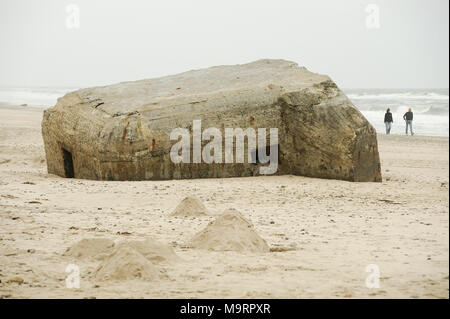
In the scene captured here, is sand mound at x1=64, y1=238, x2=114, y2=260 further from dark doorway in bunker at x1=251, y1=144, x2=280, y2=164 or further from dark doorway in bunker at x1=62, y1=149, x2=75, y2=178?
dark doorway in bunker at x1=62, y1=149, x2=75, y2=178

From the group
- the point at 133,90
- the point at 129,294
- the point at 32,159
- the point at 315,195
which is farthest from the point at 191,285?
the point at 32,159

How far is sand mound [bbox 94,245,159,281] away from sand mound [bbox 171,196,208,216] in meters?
2.30

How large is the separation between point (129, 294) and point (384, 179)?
676cm

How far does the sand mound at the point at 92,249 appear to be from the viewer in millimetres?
4656

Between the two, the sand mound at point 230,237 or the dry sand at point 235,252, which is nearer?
the dry sand at point 235,252

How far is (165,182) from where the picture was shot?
28.3 feet

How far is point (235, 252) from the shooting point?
15.6 ft

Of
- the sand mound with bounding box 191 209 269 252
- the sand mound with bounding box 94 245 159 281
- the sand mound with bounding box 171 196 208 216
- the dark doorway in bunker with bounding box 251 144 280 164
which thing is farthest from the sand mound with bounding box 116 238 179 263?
the dark doorway in bunker with bounding box 251 144 280 164

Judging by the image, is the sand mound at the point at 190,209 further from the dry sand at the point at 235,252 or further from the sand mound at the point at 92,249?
the sand mound at the point at 92,249

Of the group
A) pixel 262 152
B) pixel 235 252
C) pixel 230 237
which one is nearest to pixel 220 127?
pixel 262 152

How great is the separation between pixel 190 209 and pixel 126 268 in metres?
2.47

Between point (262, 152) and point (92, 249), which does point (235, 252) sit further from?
point (262, 152)

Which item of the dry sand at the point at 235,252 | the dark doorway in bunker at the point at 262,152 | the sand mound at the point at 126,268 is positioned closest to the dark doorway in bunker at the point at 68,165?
the dry sand at the point at 235,252

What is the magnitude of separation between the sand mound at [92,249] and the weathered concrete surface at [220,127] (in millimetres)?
3991
